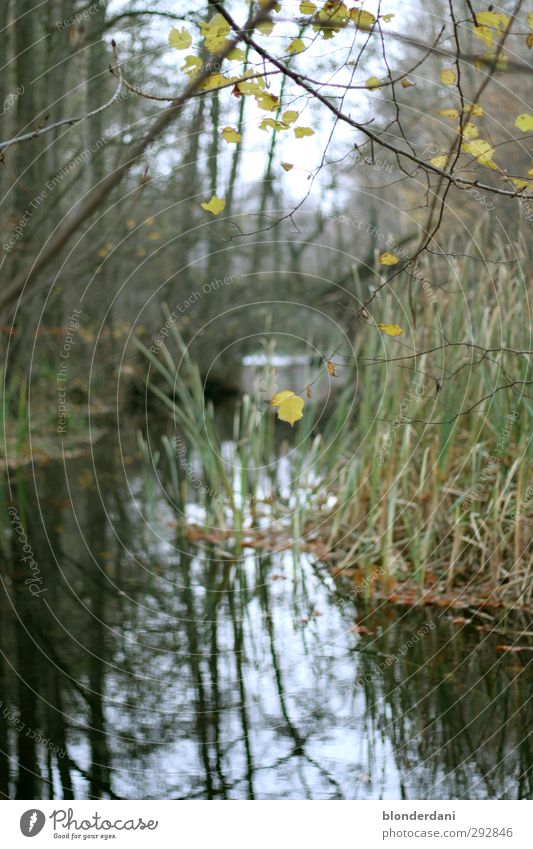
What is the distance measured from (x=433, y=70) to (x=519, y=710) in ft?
31.0

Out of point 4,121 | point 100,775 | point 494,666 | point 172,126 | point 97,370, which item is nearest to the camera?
point 100,775

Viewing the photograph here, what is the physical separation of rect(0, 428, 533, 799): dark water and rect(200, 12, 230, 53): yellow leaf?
2231 millimetres

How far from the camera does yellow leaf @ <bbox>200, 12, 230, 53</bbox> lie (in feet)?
9.00

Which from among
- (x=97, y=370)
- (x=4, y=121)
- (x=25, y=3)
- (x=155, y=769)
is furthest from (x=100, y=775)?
(x=97, y=370)

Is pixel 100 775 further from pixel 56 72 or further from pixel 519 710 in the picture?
pixel 56 72

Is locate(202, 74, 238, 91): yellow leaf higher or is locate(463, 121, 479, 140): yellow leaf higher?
locate(202, 74, 238, 91): yellow leaf

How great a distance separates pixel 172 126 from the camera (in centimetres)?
1409

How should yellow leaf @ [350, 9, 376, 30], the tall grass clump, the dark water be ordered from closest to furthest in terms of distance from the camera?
yellow leaf @ [350, 9, 376, 30] < the dark water < the tall grass clump

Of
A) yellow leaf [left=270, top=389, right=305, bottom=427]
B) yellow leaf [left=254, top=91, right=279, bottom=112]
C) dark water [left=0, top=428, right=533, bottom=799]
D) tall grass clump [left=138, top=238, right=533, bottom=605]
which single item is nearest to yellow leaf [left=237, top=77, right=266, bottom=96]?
yellow leaf [left=254, top=91, right=279, bottom=112]

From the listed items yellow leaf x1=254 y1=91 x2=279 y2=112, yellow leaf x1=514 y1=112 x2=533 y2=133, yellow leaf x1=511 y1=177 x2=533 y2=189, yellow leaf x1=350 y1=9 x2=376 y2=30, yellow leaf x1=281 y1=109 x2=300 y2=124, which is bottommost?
yellow leaf x1=511 y1=177 x2=533 y2=189

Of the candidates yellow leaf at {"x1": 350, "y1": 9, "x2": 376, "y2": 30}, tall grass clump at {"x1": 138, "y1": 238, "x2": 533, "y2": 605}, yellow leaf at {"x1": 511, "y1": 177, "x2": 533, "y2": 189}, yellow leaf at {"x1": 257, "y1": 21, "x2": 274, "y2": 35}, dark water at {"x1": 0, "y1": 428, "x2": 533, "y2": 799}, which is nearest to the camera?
yellow leaf at {"x1": 511, "y1": 177, "x2": 533, "y2": 189}

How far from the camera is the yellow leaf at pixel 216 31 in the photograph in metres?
2.74

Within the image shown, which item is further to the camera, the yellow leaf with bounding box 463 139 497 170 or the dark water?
the dark water

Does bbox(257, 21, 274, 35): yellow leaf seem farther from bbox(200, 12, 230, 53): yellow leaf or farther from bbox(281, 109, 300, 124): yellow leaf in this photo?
bbox(281, 109, 300, 124): yellow leaf
